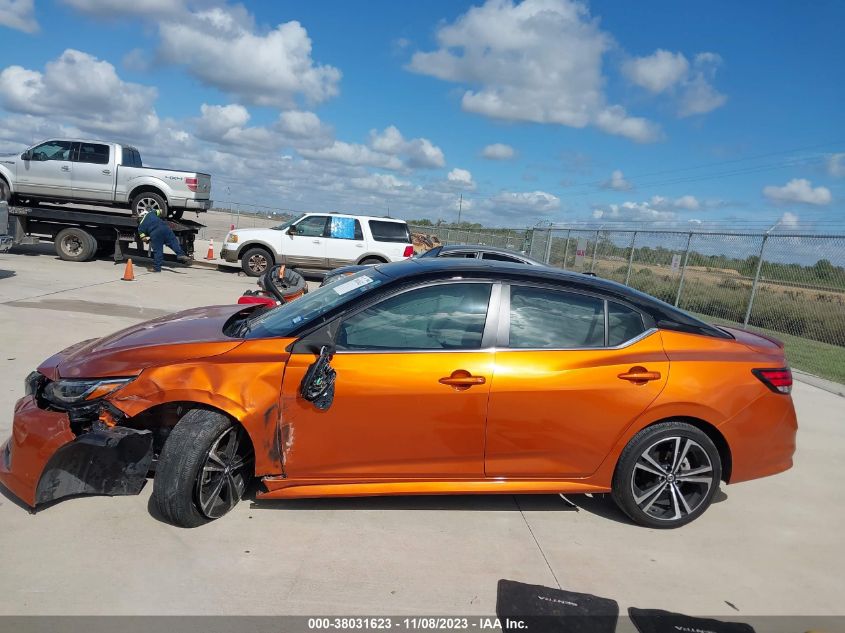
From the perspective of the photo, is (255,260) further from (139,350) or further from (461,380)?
(461,380)

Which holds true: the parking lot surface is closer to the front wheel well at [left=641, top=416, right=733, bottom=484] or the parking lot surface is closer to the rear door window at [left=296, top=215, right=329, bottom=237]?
the front wheel well at [left=641, top=416, right=733, bottom=484]

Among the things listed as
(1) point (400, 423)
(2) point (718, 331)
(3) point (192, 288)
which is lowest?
(3) point (192, 288)

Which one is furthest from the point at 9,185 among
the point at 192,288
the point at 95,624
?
the point at 95,624

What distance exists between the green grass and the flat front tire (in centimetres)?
728

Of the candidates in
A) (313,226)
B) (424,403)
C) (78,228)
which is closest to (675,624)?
(424,403)

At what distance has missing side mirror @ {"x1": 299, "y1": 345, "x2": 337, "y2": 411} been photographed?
11.1 ft

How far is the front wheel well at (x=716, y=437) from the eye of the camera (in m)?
3.81

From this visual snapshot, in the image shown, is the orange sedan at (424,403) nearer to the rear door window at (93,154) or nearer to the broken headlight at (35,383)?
the broken headlight at (35,383)

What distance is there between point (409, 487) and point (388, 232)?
1391cm

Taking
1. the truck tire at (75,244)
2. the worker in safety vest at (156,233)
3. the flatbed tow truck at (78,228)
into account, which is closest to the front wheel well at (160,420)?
the worker in safety vest at (156,233)

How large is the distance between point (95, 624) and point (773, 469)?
3980 mm

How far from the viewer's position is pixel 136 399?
11.2 feet

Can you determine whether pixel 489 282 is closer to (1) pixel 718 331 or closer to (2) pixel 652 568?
(1) pixel 718 331

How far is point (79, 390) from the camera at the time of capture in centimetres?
346
